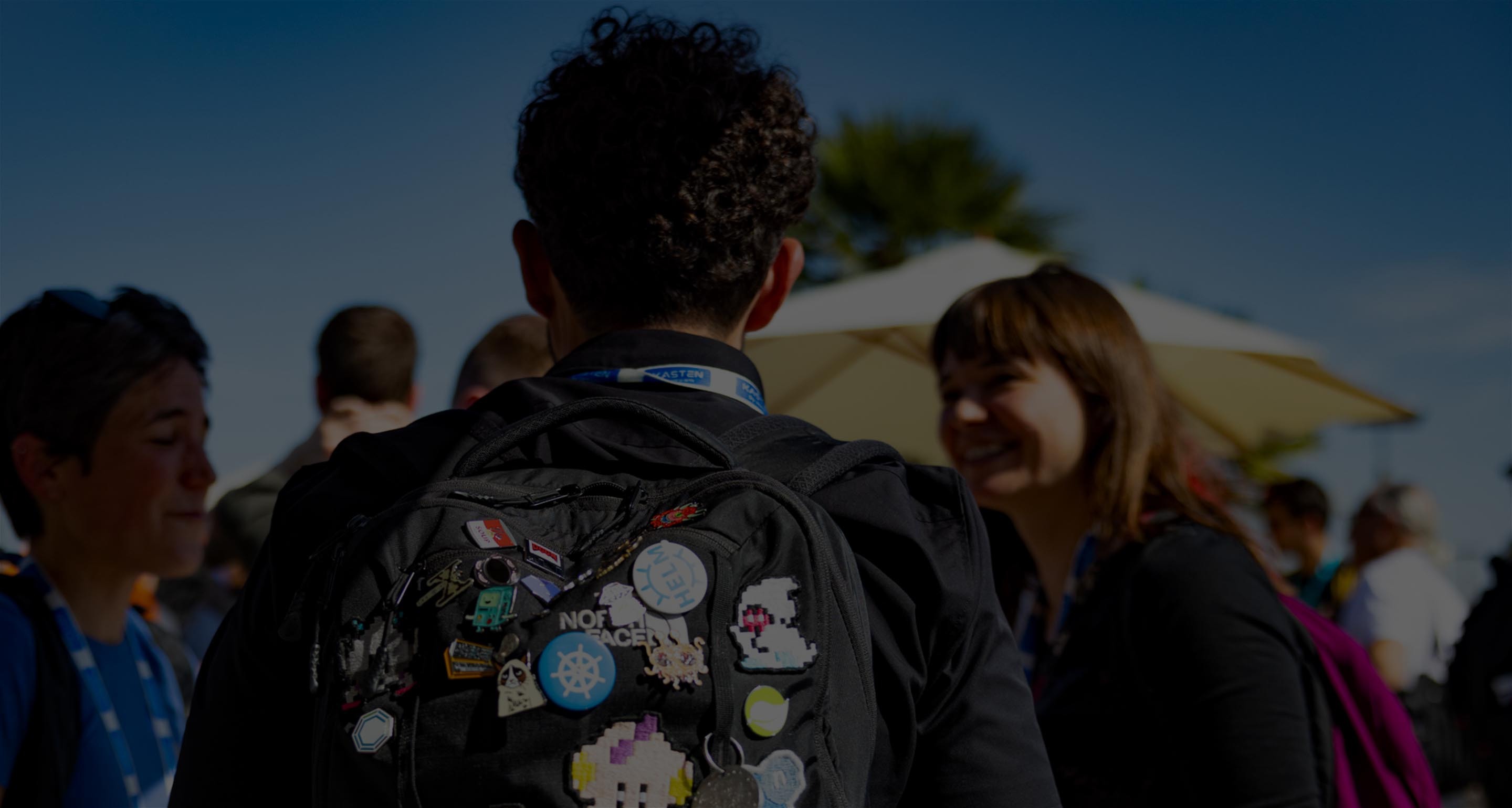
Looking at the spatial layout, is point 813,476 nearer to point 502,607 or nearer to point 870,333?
point 502,607

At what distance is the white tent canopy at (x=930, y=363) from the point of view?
5.16 m

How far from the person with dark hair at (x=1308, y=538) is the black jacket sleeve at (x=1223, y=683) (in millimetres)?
5311

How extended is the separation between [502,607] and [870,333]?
15.3 ft

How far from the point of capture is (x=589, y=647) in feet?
3.10

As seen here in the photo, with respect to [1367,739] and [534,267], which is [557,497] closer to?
[534,267]

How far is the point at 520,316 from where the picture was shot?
11.0ft

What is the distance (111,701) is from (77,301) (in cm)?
78

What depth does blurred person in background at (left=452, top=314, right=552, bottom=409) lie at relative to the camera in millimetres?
3205

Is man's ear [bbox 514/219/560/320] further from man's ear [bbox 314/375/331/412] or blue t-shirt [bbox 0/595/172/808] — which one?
man's ear [bbox 314/375/331/412]

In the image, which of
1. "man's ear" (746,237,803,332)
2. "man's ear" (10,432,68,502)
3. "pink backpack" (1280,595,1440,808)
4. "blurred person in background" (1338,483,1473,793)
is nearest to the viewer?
"man's ear" (746,237,803,332)

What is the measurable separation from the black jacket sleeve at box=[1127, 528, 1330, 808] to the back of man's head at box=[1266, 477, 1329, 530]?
5426mm

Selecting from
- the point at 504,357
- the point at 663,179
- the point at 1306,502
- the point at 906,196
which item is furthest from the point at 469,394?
the point at 906,196

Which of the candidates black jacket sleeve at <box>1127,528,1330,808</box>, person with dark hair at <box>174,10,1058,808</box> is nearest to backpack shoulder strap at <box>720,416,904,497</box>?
person with dark hair at <box>174,10,1058,808</box>

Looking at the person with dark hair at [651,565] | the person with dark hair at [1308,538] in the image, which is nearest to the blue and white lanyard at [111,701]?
the person with dark hair at [651,565]
